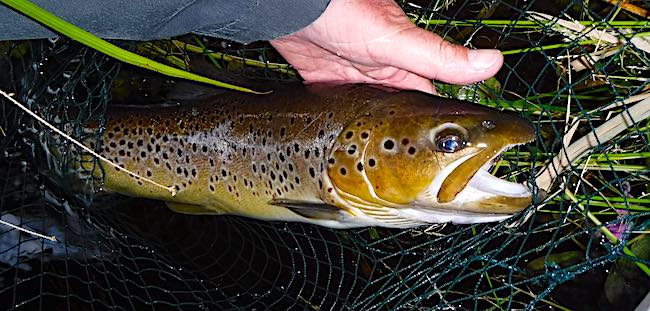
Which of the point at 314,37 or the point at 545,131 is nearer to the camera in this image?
the point at 314,37

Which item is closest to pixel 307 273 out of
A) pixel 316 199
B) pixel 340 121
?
pixel 316 199

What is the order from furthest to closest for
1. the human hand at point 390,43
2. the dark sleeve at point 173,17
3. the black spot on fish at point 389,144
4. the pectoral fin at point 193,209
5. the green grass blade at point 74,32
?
the pectoral fin at point 193,209 < the black spot on fish at point 389,144 < the human hand at point 390,43 < the dark sleeve at point 173,17 < the green grass blade at point 74,32

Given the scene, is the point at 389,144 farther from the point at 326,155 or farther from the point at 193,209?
the point at 193,209

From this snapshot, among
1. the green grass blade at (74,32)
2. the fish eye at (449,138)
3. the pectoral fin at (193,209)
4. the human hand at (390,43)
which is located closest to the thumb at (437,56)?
the human hand at (390,43)

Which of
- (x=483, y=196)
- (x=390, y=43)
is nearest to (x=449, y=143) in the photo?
(x=483, y=196)

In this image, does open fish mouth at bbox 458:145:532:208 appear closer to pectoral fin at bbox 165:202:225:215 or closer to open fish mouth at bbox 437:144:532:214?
open fish mouth at bbox 437:144:532:214

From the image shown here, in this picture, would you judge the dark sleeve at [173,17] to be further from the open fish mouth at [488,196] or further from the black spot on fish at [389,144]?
the open fish mouth at [488,196]

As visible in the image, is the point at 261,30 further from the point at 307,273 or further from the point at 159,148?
the point at 307,273
